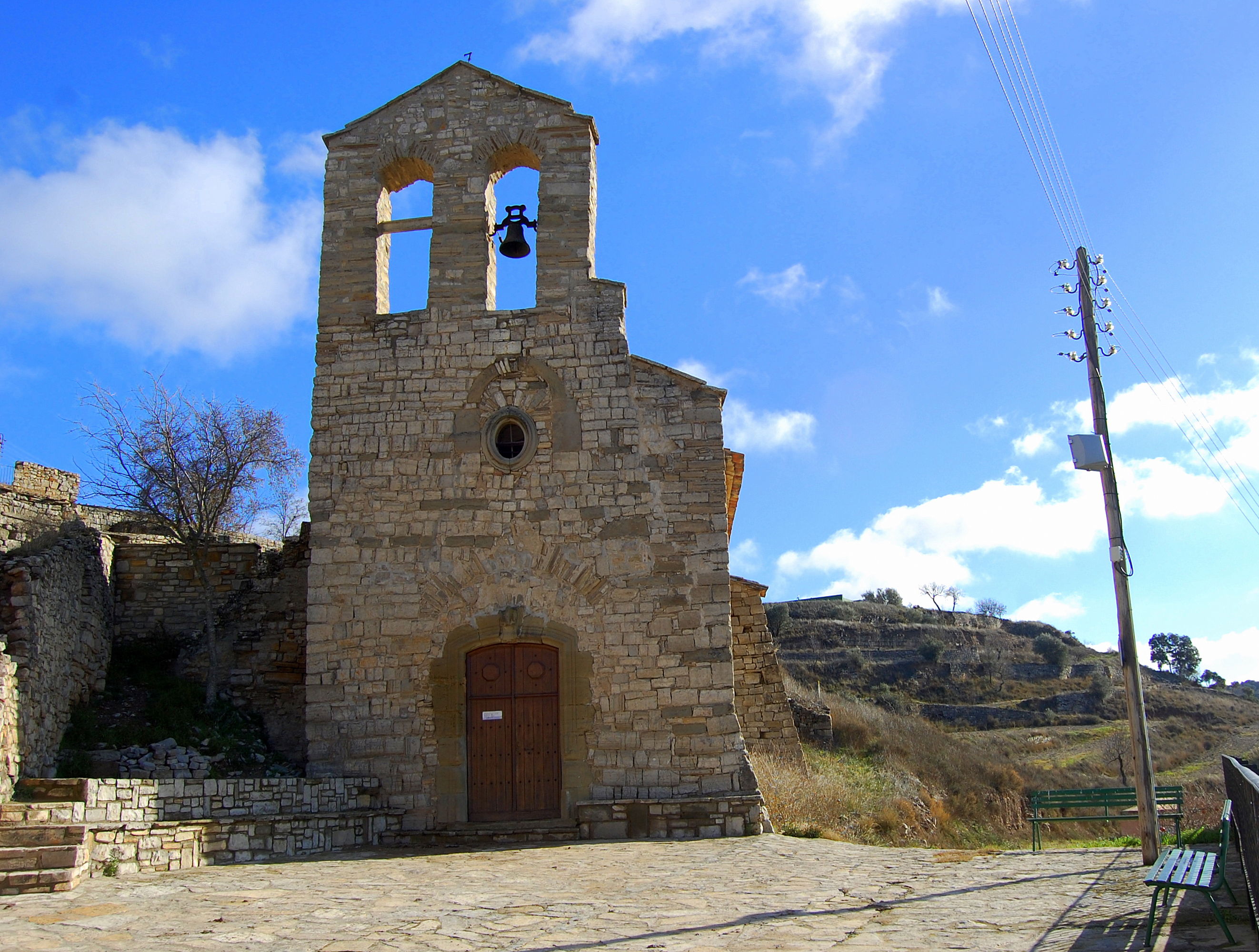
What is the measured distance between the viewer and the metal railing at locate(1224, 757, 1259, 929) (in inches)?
215

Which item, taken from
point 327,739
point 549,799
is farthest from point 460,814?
point 327,739

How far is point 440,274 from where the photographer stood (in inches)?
484

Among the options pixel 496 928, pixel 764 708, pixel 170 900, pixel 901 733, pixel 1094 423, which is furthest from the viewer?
pixel 901 733

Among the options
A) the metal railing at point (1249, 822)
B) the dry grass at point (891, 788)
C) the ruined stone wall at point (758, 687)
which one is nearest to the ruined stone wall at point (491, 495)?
the dry grass at point (891, 788)

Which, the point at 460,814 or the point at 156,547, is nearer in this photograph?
the point at 460,814

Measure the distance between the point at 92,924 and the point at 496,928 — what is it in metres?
2.47

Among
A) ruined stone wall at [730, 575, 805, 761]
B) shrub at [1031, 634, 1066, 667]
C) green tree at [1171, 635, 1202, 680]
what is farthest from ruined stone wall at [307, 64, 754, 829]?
green tree at [1171, 635, 1202, 680]

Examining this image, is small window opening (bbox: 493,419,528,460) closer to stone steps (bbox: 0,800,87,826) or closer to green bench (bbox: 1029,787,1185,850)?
stone steps (bbox: 0,800,87,826)

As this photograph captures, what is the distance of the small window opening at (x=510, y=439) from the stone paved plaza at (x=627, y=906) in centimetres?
473

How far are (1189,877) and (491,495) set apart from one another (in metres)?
8.15

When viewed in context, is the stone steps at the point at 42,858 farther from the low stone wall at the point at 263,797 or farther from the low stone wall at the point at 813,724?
the low stone wall at the point at 813,724

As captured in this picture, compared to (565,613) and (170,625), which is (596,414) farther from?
(170,625)

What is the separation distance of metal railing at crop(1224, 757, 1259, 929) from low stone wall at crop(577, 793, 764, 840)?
453 cm

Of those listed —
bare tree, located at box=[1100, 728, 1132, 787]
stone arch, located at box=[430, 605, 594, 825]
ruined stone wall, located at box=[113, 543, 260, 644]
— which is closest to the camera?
stone arch, located at box=[430, 605, 594, 825]
